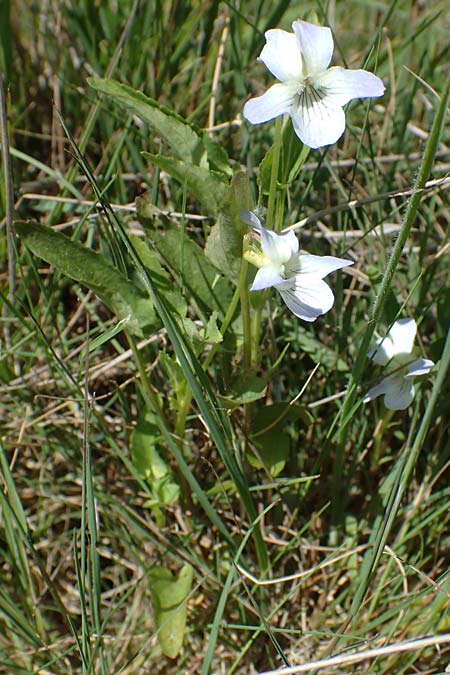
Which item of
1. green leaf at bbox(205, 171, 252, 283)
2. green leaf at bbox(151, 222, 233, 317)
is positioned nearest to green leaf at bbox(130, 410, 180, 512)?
green leaf at bbox(151, 222, 233, 317)

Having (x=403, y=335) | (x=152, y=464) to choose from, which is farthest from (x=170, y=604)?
(x=403, y=335)

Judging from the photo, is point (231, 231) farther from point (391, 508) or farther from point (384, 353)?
point (391, 508)

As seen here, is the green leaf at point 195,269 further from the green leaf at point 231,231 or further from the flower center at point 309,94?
the flower center at point 309,94

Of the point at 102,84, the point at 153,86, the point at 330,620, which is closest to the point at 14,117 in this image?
the point at 153,86

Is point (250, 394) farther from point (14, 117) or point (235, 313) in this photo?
point (14, 117)

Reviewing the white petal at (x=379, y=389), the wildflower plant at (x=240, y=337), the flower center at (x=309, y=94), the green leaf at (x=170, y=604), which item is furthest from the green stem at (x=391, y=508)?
the flower center at (x=309, y=94)

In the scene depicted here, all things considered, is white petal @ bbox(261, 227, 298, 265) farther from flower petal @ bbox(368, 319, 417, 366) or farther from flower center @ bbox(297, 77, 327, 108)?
flower petal @ bbox(368, 319, 417, 366)
